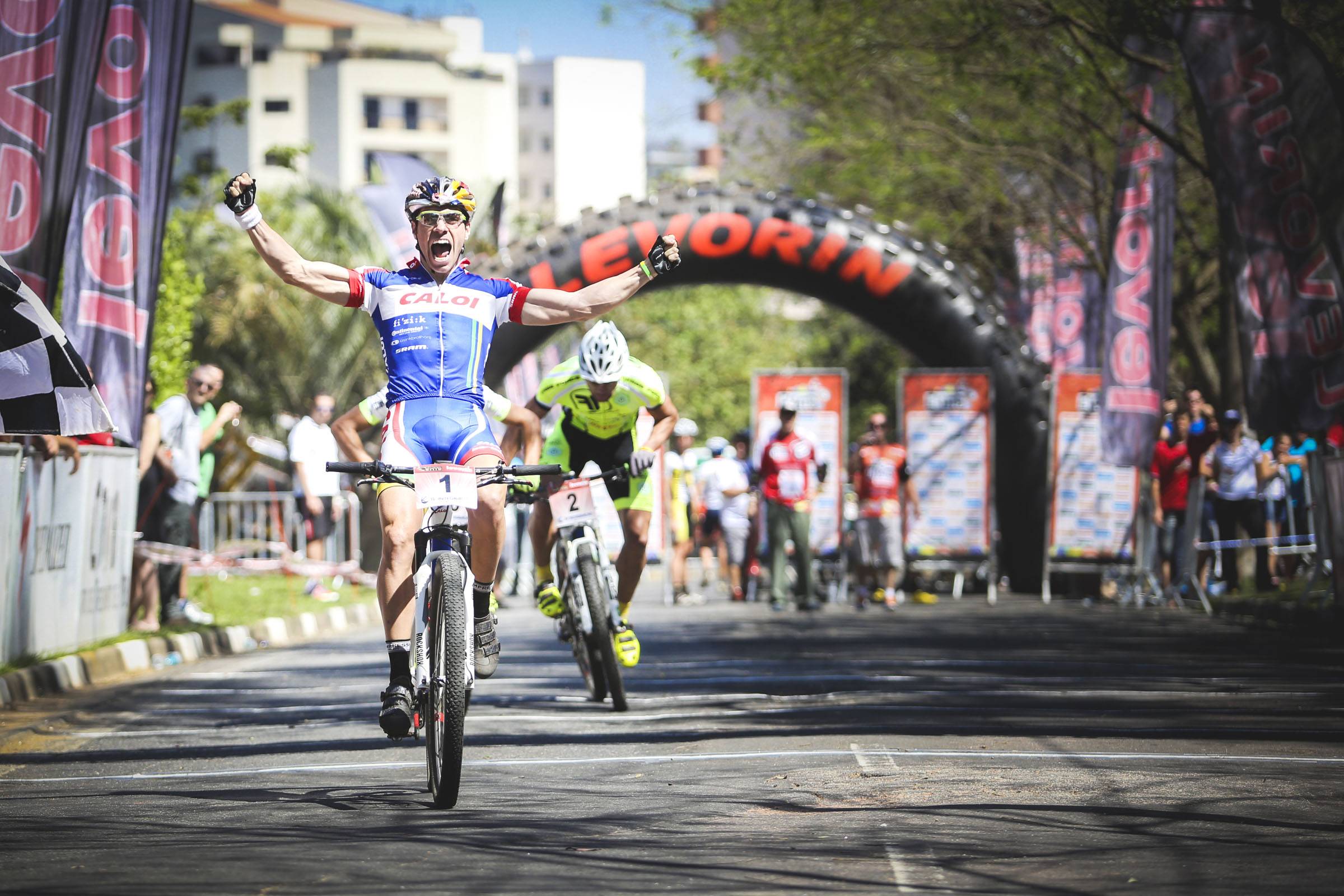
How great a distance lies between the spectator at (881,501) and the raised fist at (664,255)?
41.6 ft

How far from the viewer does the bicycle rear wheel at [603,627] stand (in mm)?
9391

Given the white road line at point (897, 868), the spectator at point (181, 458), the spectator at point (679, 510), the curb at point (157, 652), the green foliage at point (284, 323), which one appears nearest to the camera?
the white road line at point (897, 868)

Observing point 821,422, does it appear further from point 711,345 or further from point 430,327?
point 711,345

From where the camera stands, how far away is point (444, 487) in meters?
6.89

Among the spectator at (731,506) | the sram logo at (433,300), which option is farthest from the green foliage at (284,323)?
the sram logo at (433,300)

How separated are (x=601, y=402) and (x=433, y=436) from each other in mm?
3501

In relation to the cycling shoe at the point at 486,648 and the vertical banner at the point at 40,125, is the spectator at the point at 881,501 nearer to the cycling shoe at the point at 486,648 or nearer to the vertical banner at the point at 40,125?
the vertical banner at the point at 40,125

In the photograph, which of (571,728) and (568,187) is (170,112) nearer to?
(571,728)

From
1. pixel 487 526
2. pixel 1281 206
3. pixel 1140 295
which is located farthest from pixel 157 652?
pixel 1140 295

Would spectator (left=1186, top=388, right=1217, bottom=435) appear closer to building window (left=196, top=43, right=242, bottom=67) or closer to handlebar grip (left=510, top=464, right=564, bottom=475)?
handlebar grip (left=510, top=464, right=564, bottom=475)

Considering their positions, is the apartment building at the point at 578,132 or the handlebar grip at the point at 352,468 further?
the apartment building at the point at 578,132

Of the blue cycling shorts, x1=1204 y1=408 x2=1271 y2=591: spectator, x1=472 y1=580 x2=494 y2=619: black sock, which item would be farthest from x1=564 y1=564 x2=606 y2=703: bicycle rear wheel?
x1=1204 y1=408 x2=1271 y2=591: spectator

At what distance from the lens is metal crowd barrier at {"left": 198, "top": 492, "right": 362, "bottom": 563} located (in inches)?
918

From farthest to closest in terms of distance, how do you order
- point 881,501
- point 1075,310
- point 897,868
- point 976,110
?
point 1075,310, point 976,110, point 881,501, point 897,868
